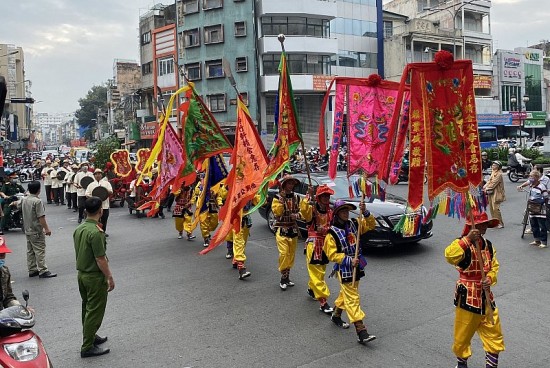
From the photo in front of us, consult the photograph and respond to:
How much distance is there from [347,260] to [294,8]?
35568 mm

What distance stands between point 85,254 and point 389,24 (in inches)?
1844

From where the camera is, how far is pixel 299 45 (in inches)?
1511

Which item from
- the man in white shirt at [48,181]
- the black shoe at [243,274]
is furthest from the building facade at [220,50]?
the black shoe at [243,274]

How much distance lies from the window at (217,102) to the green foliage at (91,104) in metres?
51.2

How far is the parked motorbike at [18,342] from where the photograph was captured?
3.72m

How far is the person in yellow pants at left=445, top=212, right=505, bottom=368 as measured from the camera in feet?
15.3

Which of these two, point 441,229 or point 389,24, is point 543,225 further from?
point 389,24

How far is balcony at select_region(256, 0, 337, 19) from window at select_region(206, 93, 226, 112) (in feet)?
22.8

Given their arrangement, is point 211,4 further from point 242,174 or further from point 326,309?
point 326,309

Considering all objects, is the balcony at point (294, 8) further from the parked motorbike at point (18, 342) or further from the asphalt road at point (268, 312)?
the parked motorbike at point (18, 342)

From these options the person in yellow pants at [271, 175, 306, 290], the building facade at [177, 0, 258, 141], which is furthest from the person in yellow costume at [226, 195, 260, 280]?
the building facade at [177, 0, 258, 141]

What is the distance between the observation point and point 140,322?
259 inches

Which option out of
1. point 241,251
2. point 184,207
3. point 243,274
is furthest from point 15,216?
point 243,274

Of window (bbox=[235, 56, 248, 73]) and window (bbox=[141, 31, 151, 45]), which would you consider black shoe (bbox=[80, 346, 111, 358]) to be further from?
window (bbox=[141, 31, 151, 45])
